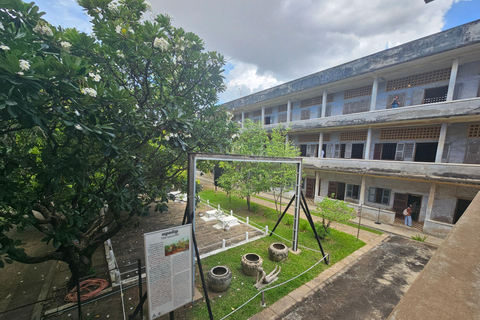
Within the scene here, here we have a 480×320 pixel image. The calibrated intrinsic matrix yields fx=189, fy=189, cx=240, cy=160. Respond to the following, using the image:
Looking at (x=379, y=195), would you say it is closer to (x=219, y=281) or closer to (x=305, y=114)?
(x=305, y=114)

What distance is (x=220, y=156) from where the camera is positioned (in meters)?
5.54

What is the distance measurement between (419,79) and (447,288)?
16.8 m

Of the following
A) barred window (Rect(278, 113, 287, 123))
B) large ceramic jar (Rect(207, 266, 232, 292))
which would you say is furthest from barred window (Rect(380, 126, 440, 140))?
large ceramic jar (Rect(207, 266, 232, 292))

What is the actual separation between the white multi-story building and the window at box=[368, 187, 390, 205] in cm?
7

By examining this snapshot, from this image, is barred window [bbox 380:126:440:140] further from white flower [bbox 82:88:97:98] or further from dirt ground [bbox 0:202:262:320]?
white flower [bbox 82:88:97:98]

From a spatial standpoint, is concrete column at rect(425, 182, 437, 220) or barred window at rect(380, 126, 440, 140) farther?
barred window at rect(380, 126, 440, 140)

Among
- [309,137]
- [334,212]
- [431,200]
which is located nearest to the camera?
[334,212]

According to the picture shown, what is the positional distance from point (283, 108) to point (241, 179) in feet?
37.7

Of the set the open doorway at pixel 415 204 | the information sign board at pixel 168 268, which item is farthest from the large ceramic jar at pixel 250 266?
the open doorway at pixel 415 204

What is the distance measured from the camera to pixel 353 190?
16.2 metres

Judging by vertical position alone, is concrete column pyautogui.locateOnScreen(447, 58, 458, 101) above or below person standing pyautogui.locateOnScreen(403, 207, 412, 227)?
above

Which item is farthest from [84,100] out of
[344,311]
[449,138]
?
[449,138]

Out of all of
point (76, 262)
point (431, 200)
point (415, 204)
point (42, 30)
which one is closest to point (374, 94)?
point (431, 200)

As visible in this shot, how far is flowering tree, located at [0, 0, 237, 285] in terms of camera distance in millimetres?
2934
